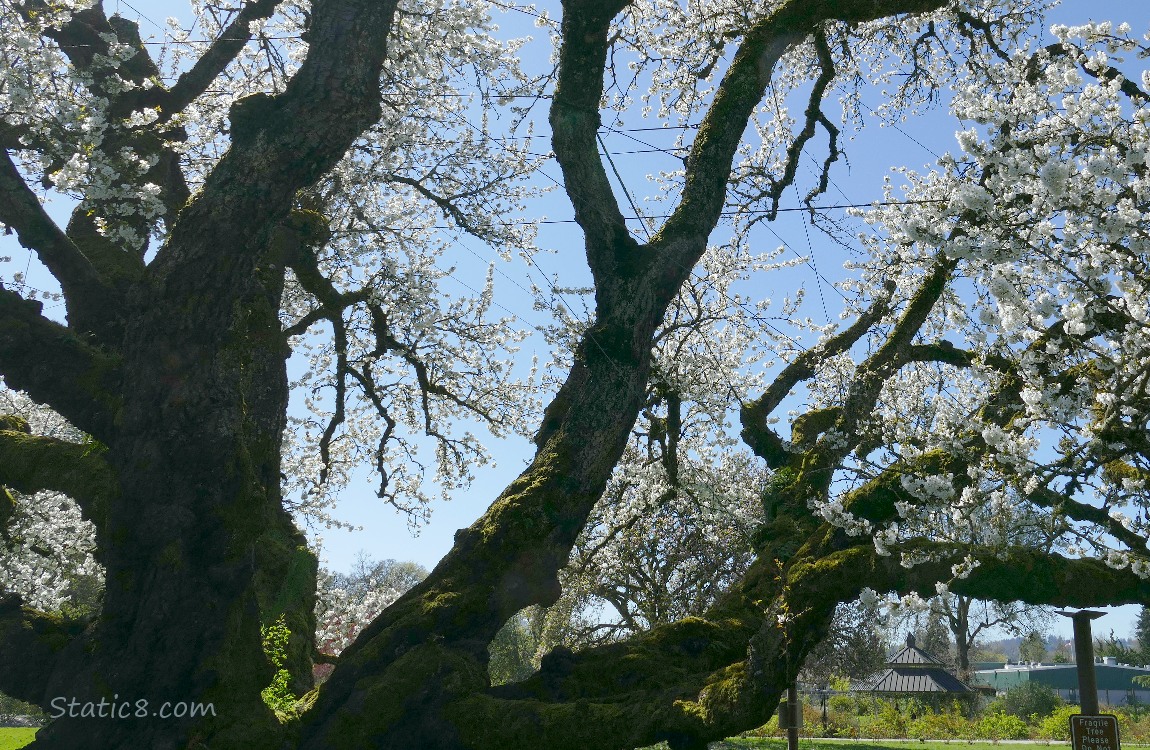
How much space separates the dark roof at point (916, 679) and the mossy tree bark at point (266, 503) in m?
24.8

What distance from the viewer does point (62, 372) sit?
523 centimetres

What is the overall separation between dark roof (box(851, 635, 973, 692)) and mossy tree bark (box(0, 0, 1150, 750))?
81.4 feet

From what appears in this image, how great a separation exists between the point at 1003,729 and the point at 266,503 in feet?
69.0

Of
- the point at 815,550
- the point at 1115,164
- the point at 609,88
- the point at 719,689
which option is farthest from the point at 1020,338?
the point at 609,88

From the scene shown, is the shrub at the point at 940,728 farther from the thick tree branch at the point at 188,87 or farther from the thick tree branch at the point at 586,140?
the thick tree branch at the point at 188,87

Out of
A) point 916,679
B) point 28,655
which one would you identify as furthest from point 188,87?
point 916,679

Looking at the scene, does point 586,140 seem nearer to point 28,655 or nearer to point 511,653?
point 28,655

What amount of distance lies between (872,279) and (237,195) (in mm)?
6296

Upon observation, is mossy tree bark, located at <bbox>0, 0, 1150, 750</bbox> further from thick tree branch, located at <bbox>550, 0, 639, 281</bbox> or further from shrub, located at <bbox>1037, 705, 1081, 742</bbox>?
shrub, located at <bbox>1037, 705, 1081, 742</bbox>

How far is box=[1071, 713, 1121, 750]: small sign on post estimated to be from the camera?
651cm

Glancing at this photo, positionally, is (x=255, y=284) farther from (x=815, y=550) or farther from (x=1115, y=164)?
(x=1115, y=164)

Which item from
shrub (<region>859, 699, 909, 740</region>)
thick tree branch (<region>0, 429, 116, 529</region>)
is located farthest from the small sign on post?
shrub (<region>859, 699, 909, 740</region>)

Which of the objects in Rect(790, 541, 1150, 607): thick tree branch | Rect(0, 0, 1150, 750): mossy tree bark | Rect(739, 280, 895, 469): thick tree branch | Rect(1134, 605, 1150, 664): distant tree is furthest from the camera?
Rect(1134, 605, 1150, 664): distant tree

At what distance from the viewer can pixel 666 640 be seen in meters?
5.55
